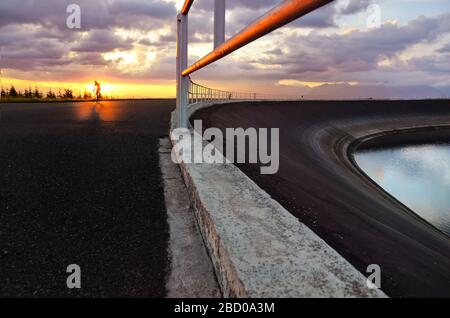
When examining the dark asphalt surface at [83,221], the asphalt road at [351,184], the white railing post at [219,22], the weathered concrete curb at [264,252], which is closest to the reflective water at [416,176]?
the asphalt road at [351,184]

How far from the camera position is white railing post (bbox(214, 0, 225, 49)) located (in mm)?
3584

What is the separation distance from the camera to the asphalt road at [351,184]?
332 centimetres

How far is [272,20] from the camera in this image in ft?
6.33

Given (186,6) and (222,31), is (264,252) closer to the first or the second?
(222,31)

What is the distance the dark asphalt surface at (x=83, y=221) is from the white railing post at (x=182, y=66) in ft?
4.59

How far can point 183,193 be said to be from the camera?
3.44m

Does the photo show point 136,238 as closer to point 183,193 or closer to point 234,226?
point 234,226

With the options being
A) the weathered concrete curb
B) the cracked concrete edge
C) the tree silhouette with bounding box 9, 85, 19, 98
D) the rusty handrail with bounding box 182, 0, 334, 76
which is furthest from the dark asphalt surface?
the tree silhouette with bounding box 9, 85, 19, 98

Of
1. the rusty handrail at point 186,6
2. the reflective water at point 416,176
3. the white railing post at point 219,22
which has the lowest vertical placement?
the reflective water at point 416,176

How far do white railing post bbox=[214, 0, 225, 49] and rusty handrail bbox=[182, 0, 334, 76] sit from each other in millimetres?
299

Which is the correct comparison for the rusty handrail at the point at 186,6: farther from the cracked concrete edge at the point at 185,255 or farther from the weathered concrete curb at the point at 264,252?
the weathered concrete curb at the point at 264,252

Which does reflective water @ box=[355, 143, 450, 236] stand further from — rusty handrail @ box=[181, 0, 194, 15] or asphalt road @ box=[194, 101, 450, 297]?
rusty handrail @ box=[181, 0, 194, 15]

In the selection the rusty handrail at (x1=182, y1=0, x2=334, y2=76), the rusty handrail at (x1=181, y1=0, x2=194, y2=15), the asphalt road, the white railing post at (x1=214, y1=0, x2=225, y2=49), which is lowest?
the asphalt road
